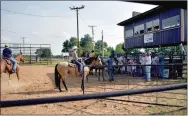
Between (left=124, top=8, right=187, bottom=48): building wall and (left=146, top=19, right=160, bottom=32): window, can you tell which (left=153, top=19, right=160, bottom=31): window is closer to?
(left=146, top=19, right=160, bottom=32): window

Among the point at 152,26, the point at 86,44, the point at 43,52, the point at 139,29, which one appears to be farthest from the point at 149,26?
the point at 86,44

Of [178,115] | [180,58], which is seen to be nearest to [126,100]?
[178,115]

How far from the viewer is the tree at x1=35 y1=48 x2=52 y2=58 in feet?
97.8

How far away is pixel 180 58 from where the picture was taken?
630 inches

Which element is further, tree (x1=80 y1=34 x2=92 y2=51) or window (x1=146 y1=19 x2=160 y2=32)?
tree (x1=80 y1=34 x2=92 y2=51)

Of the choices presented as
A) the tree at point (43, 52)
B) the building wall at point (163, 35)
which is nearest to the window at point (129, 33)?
the building wall at point (163, 35)

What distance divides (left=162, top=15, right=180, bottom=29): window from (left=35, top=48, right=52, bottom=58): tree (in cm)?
1594

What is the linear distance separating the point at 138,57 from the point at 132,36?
231 inches

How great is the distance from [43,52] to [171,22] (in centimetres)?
1850

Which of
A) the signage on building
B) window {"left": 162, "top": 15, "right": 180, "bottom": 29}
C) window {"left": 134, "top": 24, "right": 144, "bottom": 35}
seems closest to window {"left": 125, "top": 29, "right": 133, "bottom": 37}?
window {"left": 134, "top": 24, "right": 144, "bottom": 35}

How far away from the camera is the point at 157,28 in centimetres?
2048

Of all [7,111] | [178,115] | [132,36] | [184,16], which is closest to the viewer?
[178,115]

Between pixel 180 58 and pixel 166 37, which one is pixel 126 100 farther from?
pixel 166 37

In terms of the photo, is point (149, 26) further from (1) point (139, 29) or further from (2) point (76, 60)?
(2) point (76, 60)
